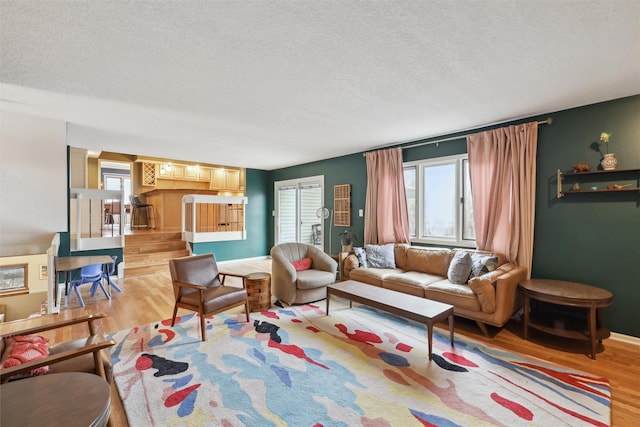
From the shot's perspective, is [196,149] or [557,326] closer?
[557,326]

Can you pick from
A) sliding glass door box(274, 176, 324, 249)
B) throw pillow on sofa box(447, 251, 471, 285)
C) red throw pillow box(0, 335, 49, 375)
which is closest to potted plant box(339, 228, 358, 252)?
sliding glass door box(274, 176, 324, 249)

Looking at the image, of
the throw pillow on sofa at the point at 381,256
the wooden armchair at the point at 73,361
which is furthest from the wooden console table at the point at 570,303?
the wooden armchair at the point at 73,361

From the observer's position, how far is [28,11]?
1.65 metres

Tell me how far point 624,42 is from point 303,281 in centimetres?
373

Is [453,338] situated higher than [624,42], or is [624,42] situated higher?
[624,42]

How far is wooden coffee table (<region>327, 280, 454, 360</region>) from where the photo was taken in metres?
2.56

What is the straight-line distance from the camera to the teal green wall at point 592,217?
2877 mm

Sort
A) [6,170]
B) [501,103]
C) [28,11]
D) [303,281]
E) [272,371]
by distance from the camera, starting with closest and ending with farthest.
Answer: [28,11]
[272,371]
[501,103]
[6,170]
[303,281]

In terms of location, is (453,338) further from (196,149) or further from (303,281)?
(196,149)

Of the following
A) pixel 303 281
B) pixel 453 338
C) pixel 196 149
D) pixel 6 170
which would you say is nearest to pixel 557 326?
pixel 453 338

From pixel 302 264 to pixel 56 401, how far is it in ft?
10.9

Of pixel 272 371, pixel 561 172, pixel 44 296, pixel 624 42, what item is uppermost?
pixel 624 42

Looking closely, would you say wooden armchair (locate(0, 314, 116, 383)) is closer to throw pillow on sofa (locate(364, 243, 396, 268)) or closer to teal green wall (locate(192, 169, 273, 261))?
throw pillow on sofa (locate(364, 243, 396, 268))

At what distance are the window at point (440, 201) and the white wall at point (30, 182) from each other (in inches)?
202
